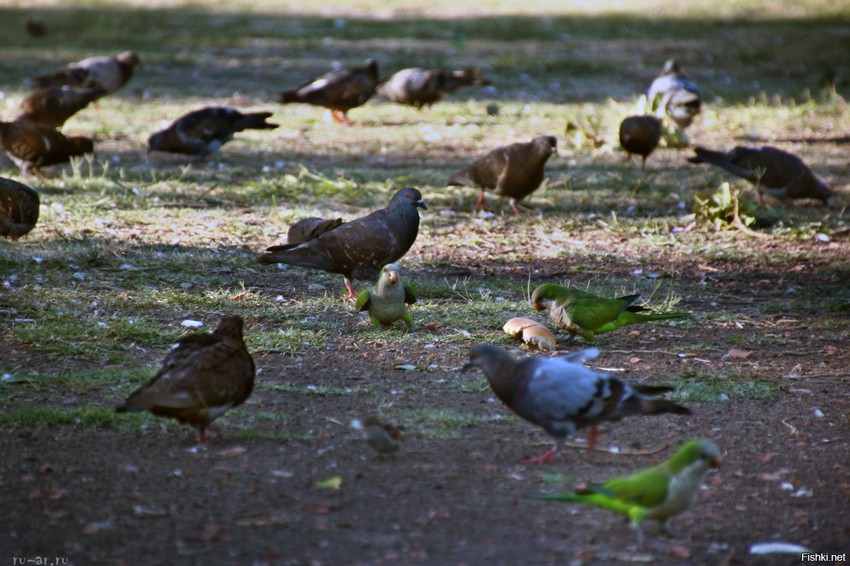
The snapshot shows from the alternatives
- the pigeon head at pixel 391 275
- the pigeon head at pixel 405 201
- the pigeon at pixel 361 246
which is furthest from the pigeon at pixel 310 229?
the pigeon head at pixel 391 275

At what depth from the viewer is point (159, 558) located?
129 inches

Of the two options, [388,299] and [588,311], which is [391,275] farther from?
[588,311]

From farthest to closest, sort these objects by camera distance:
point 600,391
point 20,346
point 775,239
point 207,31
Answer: point 207,31
point 775,239
point 20,346
point 600,391

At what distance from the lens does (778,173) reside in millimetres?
9094

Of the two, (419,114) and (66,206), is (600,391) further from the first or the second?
(419,114)

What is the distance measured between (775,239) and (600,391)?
4.82 m

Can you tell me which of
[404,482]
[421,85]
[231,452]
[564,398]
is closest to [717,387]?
[564,398]

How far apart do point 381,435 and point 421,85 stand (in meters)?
8.76

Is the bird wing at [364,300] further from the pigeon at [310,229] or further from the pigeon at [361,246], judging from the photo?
the pigeon at [310,229]

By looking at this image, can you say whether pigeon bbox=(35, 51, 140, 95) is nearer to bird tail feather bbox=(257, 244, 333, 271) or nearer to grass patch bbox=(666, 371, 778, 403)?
bird tail feather bbox=(257, 244, 333, 271)

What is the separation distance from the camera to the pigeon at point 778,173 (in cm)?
901

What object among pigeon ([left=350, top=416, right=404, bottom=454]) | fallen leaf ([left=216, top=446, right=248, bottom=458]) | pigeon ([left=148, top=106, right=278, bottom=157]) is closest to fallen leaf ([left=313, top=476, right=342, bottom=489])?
pigeon ([left=350, top=416, right=404, bottom=454])

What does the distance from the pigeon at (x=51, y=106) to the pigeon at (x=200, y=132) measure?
1278mm

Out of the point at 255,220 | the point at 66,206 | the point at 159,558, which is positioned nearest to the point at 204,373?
the point at 159,558
